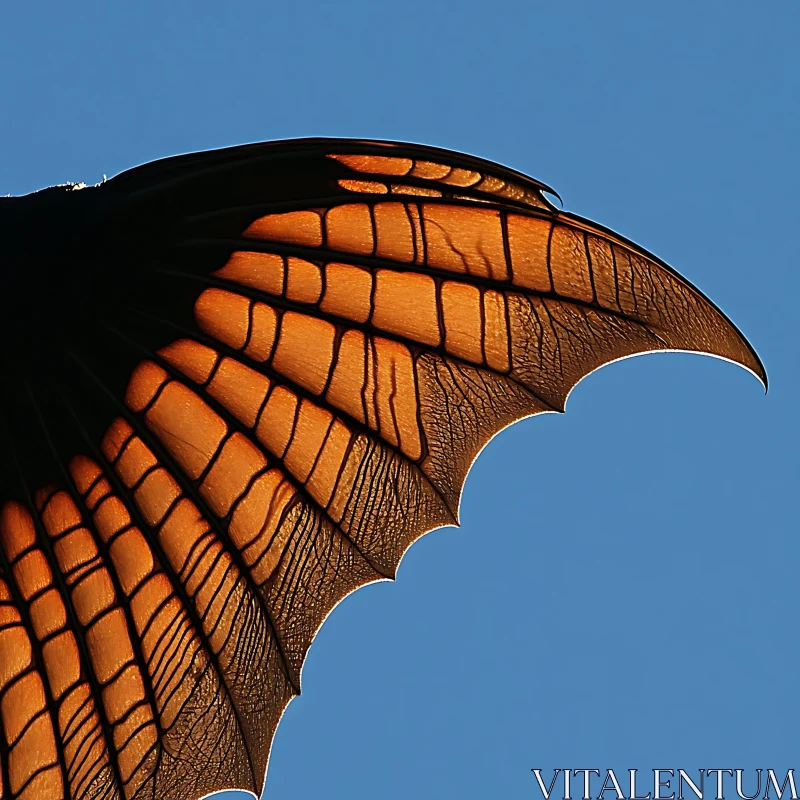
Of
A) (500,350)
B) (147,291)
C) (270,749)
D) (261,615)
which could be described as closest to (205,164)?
(147,291)

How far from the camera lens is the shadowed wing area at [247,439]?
18.6 ft

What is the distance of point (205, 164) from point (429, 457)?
5.51 ft

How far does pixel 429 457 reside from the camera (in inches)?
233

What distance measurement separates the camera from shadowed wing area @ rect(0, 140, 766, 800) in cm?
568

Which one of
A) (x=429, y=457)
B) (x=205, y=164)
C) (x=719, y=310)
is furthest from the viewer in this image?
(x=429, y=457)

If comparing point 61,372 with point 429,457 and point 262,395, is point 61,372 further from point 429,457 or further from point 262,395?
point 429,457

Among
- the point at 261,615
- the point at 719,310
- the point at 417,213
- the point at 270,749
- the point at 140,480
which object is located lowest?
the point at 270,749

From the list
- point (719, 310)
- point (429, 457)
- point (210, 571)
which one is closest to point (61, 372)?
point (210, 571)

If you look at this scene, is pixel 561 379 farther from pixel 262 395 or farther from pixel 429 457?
pixel 262 395

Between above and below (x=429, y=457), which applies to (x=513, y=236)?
above

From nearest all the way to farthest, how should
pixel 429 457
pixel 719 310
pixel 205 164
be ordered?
pixel 205 164 → pixel 719 310 → pixel 429 457

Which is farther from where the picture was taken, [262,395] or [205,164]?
[262,395]

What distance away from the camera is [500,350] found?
5902 millimetres

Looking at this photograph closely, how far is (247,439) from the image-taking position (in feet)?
19.6
